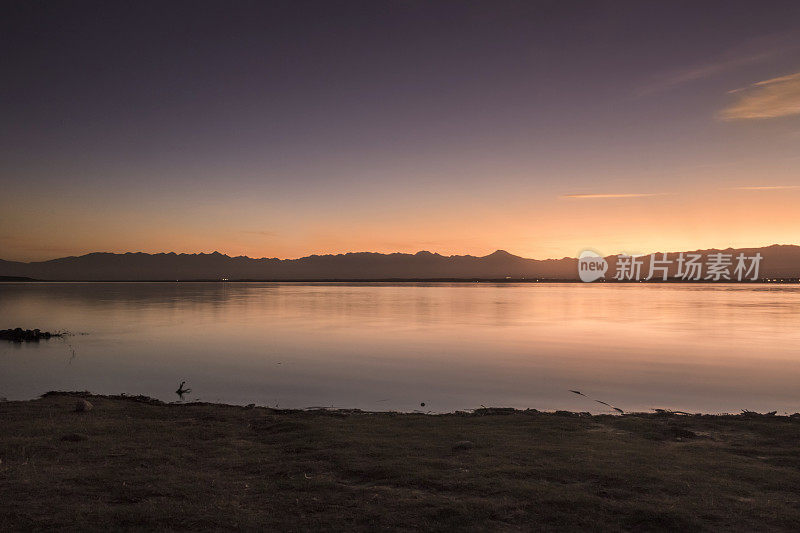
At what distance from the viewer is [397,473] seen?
988 cm

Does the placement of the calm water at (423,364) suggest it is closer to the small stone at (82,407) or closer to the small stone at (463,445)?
the small stone at (82,407)

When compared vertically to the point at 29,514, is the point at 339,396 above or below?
below

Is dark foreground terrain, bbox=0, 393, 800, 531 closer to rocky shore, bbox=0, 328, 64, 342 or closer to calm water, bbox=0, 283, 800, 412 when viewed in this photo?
calm water, bbox=0, 283, 800, 412

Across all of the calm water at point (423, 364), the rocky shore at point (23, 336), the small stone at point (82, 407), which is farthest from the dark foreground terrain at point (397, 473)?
the rocky shore at point (23, 336)

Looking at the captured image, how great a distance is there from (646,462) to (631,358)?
2311 cm

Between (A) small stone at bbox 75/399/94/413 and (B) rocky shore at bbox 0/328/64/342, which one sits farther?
(B) rocky shore at bbox 0/328/64/342

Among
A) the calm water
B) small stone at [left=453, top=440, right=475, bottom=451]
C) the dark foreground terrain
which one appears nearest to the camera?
the dark foreground terrain

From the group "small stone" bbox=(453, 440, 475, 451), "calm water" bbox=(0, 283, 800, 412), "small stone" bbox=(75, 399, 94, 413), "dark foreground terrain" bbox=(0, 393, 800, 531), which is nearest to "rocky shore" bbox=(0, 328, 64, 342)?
"calm water" bbox=(0, 283, 800, 412)

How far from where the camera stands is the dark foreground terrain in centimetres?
788

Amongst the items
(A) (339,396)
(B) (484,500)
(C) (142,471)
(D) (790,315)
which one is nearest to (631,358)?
(A) (339,396)

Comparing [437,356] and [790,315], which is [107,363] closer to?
[437,356]

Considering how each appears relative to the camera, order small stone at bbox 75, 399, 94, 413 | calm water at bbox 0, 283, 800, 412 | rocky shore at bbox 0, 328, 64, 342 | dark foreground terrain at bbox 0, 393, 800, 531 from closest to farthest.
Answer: dark foreground terrain at bbox 0, 393, 800, 531
small stone at bbox 75, 399, 94, 413
calm water at bbox 0, 283, 800, 412
rocky shore at bbox 0, 328, 64, 342

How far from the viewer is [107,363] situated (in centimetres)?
2962

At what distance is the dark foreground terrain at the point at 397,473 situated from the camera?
788 cm
